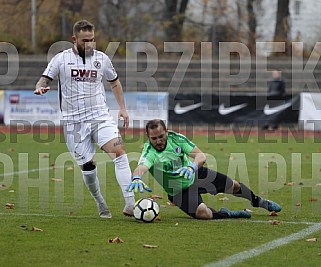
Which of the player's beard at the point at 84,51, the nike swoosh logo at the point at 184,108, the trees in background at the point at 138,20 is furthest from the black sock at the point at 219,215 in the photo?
the trees in background at the point at 138,20

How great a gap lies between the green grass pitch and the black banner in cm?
898

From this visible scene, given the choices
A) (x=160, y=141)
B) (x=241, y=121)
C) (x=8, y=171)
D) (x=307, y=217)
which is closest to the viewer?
(x=160, y=141)

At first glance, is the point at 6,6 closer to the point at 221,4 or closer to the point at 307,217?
the point at 221,4

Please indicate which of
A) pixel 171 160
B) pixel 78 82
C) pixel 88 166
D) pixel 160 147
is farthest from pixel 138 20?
pixel 160 147

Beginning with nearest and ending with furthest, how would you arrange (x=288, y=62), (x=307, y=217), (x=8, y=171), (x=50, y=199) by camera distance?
(x=307, y=217), (x=50, y=199), (x=8, y=171), (x=288, y=62)

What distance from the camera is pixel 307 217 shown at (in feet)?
30.7

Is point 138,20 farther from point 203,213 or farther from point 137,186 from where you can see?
point 137,186

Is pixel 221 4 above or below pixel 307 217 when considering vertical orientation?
above

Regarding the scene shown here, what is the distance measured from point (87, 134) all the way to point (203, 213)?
1.53 m

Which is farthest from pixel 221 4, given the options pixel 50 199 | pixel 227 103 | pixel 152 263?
pixel 152 263

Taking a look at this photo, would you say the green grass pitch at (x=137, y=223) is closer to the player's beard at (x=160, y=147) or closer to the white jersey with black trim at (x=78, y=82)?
the player's beard at (x=160, y=147)

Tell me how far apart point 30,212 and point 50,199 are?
1.31 m

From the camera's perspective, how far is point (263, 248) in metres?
7.36

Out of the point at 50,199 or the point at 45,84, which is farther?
the point at 50,199
